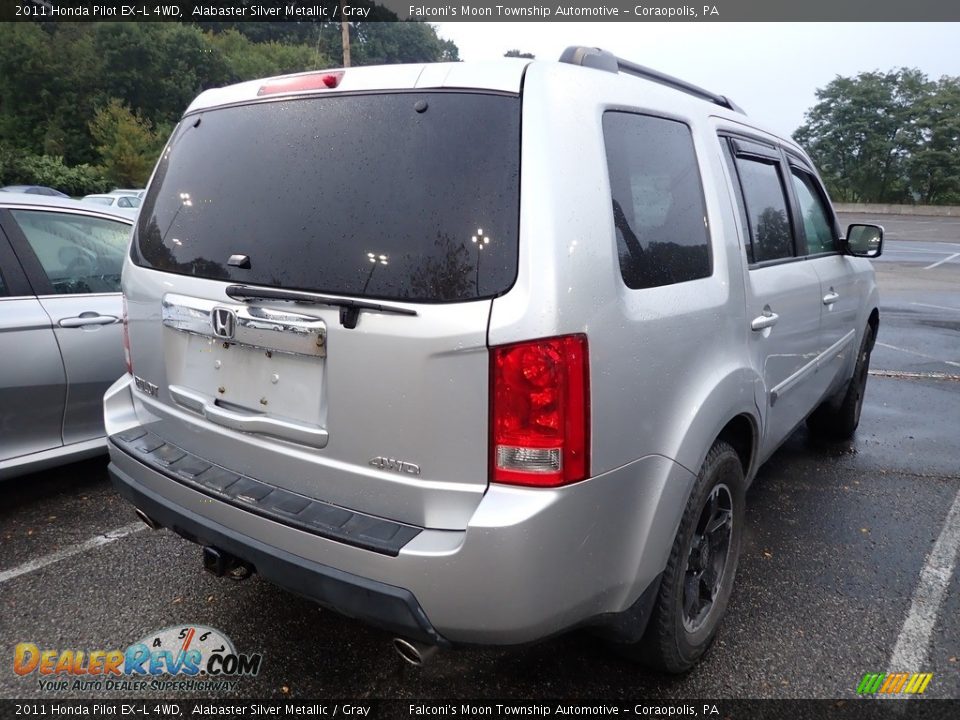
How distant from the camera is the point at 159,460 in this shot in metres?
2.27

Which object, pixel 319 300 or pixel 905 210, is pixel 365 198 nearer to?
pixel 319 300

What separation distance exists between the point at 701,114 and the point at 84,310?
10.1 feet

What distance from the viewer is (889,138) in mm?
55344

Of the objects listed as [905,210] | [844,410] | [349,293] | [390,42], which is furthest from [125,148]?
[905,210]

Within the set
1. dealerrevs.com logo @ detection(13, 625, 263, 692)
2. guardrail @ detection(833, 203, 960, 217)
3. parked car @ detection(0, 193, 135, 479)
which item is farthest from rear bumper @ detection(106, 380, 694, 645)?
guardrail @ detection(833, 203, 960, 217)

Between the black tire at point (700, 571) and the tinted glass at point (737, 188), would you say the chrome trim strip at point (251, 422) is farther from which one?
the tinted glass at point (737, 188)

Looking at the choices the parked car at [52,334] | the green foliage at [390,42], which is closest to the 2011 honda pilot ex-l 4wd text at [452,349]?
the parked car at [52,334]

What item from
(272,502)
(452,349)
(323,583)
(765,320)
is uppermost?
(452,349)

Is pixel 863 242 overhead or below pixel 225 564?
overhead

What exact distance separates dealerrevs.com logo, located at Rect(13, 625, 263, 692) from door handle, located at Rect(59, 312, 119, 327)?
5.17 feet

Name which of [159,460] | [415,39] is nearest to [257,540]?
[159,460]

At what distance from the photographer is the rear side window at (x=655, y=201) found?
191 cm

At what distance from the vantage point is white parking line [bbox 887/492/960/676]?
246cm

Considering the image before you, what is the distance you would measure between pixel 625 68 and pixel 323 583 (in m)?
1.91
